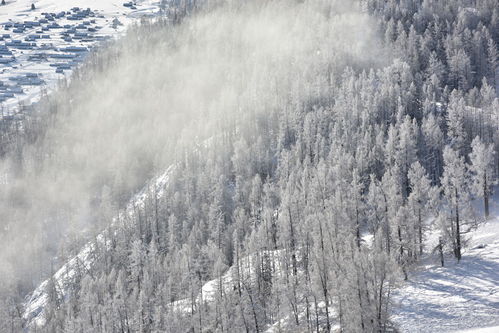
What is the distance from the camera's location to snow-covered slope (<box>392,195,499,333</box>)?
238ft

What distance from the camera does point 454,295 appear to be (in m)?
78.1

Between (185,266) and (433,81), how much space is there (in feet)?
326

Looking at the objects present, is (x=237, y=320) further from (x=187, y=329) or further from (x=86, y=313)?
(x=86, y=313)

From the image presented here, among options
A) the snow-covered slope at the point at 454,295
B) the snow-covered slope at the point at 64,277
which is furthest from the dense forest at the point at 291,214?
the snow-covered slope at the point at 454,295

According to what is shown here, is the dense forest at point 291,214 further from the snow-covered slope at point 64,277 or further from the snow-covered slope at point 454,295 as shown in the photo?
the snow-covered slope at point 454,295

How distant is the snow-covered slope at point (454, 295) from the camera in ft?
238

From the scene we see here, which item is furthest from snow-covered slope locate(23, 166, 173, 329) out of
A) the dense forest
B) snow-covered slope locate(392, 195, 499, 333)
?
snow-covered slope locate(392, 195, 499, 333)

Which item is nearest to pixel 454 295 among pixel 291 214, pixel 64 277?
pixel 291 214

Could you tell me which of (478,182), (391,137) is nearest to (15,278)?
(391,137)

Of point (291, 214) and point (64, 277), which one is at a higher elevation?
point (291, 214)

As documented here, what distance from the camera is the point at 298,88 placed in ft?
633

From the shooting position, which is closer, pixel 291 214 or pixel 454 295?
pixel 454 295

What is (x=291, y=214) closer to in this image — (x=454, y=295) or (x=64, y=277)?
(x=454, y=295)

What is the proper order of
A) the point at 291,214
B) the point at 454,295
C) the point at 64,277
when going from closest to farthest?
1. the point at 454,295
2. the point at 291,214
3. the point at 64,277
